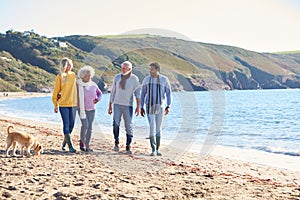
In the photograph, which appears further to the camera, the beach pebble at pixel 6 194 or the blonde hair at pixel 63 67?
the blonde hair at pixel 63 67

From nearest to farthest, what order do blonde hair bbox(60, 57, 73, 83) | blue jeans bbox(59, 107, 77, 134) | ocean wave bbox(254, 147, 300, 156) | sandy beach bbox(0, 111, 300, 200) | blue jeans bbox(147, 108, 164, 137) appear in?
sandy beach bbox(0, 111, 300, 200) → blonde hair bbox(60, 57, 73, 83) → blue jeans bbox(59, 107, 77, 134) → blue jeans bbox(147, 108, 164, 137) → ocean wave bbox(254, 147, 300, 156)

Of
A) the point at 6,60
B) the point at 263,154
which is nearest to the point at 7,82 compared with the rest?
the point at 6,60

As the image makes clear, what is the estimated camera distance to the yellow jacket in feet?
27.2

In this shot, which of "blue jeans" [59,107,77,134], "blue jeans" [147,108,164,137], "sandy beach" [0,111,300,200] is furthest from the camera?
"blue jeans" [147,108,164,137]

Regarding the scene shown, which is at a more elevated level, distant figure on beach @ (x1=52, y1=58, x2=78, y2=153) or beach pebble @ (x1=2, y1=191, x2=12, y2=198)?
distant figure on beach @ (x1=52, y1=58, x2=78, y2=153)

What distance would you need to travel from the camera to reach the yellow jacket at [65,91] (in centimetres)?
829

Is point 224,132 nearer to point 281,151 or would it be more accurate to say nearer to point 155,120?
point 281,151

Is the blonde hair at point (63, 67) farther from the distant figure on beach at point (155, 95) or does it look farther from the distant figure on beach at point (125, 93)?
the distant figure on beach at point (155, 95)

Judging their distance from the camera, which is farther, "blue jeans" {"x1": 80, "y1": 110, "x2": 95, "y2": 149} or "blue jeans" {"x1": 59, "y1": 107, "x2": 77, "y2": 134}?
"blue jeans" {"x1": 80, "y1": 110, "x2": 95, "y2": 149}

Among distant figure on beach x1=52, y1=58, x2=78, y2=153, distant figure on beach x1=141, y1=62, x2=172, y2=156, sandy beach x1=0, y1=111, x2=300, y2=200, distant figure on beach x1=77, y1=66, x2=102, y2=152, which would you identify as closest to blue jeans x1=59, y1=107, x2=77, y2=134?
distant figure on beach x1=52, y1=58, x2=78, y2=153

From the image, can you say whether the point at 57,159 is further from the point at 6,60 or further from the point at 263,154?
the point at 6,60

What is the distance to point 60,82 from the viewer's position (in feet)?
27.2

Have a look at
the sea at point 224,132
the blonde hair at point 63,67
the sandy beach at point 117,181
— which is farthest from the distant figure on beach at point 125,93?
the sea at point 224,132

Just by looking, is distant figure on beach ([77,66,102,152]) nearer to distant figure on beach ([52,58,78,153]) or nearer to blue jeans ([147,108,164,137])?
distant figure on beach ([52,58,78,153])
